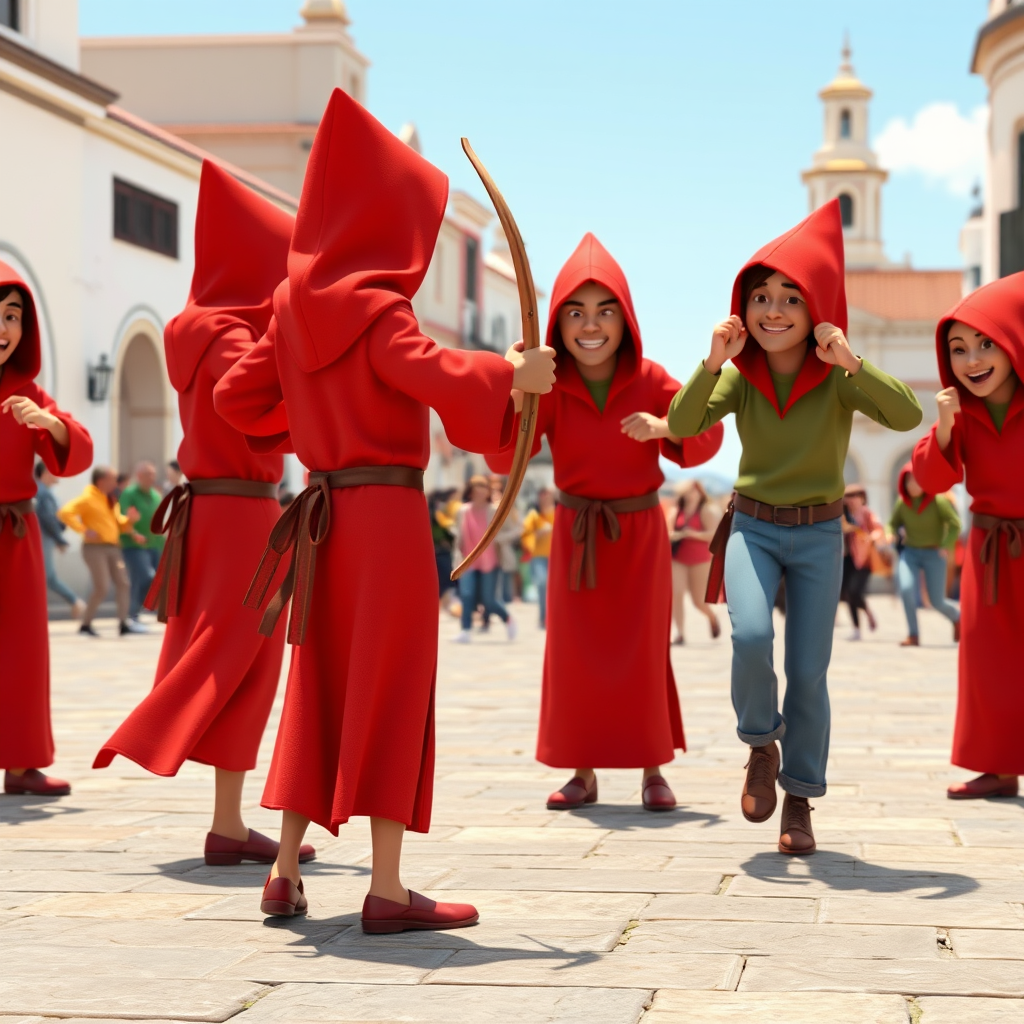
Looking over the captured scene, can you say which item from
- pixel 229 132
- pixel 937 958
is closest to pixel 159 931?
pixel 937 958

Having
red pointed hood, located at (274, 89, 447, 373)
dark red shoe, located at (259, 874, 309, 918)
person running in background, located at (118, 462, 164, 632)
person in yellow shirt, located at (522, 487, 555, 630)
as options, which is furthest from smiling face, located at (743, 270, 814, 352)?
person running in background, located at (118, 462, 164, 632)

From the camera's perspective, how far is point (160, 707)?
525 centimetres

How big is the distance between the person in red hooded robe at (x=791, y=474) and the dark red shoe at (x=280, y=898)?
165 cm

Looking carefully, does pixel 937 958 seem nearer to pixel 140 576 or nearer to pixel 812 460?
pixel 812 460

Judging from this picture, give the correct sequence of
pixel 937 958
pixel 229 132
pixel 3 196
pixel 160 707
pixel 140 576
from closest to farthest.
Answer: pixel 937 958
pixel 160 707
pixel 140 576
pixel 3 196
pixel 229 132

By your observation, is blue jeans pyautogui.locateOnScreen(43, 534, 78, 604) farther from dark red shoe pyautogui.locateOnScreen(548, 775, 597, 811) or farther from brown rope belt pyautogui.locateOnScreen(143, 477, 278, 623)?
brown rope belt pyautogui.locateOnScreen(143, 477, 278, 623)

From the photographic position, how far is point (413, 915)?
4.30 meters

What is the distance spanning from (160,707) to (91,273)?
19123 mm

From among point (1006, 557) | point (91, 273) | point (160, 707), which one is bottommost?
point (160, 707)

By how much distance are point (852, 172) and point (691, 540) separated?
68860 millimetres

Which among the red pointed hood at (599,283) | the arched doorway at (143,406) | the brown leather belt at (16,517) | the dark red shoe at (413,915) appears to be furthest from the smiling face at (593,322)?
the arched doorway at (143,406)

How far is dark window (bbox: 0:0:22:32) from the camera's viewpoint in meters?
21.4

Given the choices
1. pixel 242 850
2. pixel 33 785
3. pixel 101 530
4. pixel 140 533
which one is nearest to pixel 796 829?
pixel 242 850

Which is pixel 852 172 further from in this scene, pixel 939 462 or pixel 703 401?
pixel 703 401
